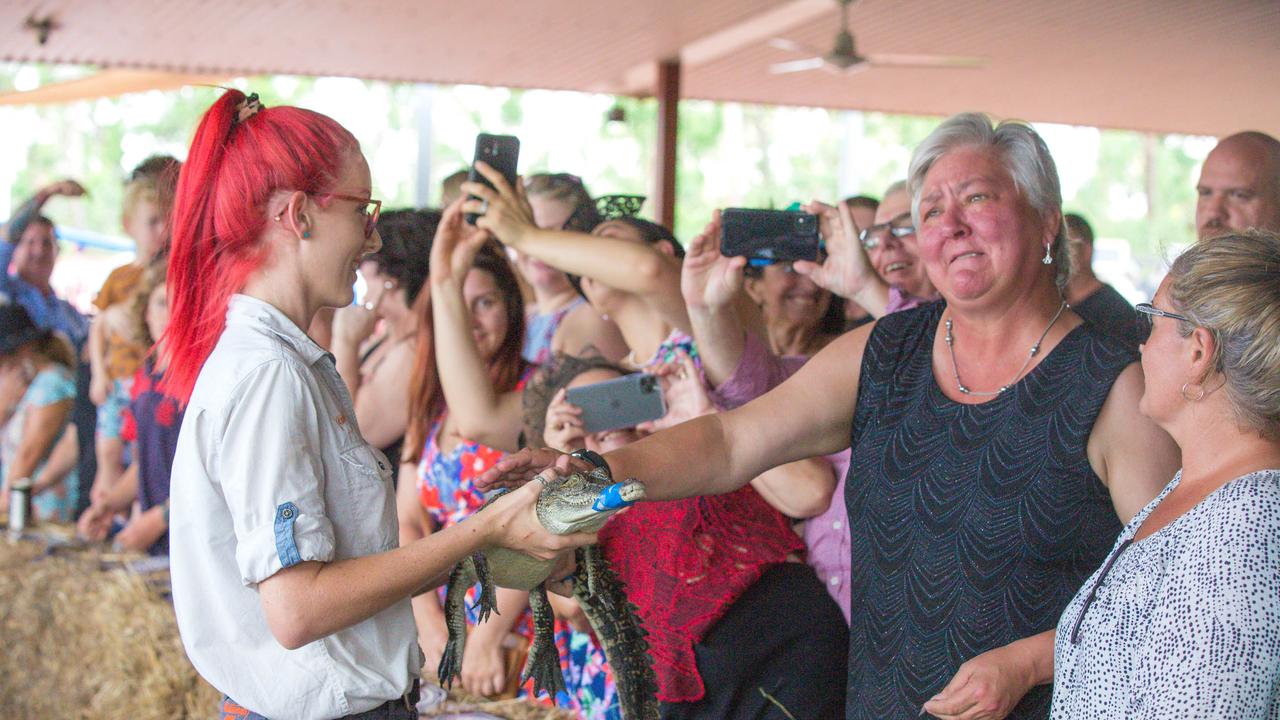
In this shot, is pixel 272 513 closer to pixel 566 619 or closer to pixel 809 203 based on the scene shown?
pixel 566 619

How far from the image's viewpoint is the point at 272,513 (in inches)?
50.4

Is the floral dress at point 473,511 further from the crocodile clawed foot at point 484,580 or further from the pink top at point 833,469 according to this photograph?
the crocodile clawed foot at point 484,580

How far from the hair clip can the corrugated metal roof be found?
6102 mm

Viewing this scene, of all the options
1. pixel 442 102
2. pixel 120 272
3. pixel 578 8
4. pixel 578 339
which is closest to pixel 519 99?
pixel 442 102

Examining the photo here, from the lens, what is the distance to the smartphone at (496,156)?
2607 mm

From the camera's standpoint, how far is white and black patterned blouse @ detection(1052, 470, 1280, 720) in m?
1.17

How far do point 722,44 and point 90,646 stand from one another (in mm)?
6464

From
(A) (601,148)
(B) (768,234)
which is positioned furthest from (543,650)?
Answer: (A) (601,148)

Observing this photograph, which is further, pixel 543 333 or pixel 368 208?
pixel 543 333

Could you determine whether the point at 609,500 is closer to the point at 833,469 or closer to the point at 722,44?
A: the point at 833,469

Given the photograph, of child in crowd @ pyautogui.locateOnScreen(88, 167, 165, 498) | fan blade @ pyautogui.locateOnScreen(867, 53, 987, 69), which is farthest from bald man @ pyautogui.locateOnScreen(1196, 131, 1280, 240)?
fan blade @ pyautogui.locateOnScreen(867, 53, 987, 69)

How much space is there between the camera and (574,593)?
171 cm

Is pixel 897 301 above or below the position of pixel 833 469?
above

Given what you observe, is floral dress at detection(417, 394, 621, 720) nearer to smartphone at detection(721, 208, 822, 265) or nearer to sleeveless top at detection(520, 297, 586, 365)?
sleeveless top at detection(520, 297, 586, 365)
